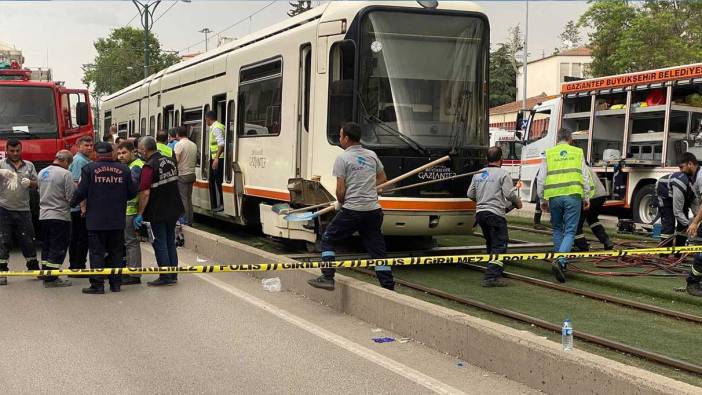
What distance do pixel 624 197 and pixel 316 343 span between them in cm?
1112

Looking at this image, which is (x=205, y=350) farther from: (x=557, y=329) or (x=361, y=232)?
(x=557, y=329)

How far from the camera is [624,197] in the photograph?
15.7 m

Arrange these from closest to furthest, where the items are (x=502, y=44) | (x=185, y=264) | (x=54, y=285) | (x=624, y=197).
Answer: (x=54, y=285), (x=185, y=264), (x=624, y=197), (x=502, y=44)

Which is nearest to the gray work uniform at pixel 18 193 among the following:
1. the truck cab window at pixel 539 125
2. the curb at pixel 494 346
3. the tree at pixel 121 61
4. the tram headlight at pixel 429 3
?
the curb at pixel 494 346

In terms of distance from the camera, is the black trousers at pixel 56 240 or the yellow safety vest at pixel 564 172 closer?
the black trousers at pixel 56 240

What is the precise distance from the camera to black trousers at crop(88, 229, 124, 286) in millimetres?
8391

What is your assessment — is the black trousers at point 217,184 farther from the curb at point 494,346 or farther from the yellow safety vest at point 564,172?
the yellow safety vest at point 564,172

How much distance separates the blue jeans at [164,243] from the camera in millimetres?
8812

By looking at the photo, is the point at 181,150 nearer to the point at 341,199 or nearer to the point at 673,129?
the point at 341,199

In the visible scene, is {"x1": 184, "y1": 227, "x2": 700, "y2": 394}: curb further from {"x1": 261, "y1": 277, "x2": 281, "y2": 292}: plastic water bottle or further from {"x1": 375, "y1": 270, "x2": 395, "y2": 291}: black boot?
{"x1": 261, "y1": 277, "x2": 281, "y2": 292}: plastic water bottle

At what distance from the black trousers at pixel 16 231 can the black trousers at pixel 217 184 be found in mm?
4066

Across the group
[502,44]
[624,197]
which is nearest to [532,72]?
[502,44]

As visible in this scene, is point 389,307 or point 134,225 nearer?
point 389,307

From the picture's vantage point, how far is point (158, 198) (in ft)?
28.5
